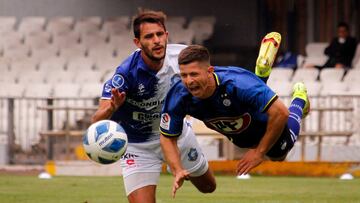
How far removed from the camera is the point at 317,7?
1064 inches

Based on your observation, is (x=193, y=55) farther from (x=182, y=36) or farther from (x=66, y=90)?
(x=182, y=36)

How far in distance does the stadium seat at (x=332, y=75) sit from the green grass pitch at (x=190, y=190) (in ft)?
11.4

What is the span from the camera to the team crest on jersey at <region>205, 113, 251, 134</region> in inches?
421

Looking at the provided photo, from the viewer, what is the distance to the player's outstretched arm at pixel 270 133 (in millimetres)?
10281

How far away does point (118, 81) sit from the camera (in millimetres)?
10898

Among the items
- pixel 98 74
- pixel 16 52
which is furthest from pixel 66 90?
pixel 16 52

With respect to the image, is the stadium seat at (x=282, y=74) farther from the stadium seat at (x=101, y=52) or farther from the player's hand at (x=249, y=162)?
the player's hand at (x=249, y=162)

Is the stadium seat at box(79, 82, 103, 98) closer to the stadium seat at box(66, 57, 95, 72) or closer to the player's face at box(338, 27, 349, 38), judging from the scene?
the stadium seat at box(66, 57, 95, 72)

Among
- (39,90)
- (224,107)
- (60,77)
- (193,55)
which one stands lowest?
(39,90)

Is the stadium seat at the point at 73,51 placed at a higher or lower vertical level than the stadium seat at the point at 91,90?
higher

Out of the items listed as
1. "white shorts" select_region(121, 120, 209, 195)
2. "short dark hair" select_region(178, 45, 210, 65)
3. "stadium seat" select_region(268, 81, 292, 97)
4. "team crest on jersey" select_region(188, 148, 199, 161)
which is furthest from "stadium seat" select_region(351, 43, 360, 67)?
"short dark hair" select_region(178, 45, 210, 65)

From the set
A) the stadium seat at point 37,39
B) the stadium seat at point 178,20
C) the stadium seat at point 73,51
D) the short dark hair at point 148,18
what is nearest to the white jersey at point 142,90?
the short dark hair at point 148,18

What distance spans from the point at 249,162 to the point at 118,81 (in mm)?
1518

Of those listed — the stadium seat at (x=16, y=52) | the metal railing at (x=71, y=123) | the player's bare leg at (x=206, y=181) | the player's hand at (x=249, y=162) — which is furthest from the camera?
the stadium seat at (x=16, y=52)
